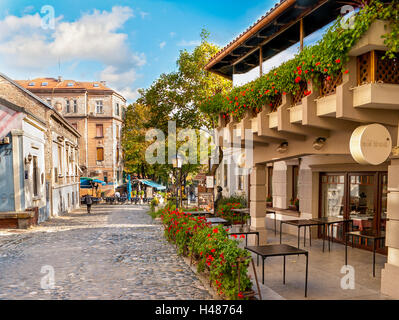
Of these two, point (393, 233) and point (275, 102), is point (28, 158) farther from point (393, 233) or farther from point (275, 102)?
point (393, 233)

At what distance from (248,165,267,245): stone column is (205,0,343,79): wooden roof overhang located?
129 inches

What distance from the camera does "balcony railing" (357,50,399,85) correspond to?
5.10 m

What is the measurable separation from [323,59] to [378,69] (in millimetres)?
878

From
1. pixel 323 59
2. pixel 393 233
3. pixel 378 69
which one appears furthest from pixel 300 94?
pixel 393 233

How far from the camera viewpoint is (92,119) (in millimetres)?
41875

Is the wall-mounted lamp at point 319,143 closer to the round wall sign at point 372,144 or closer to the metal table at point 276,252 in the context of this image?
the round wall sign at point 372,144

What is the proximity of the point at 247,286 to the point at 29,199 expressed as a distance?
13766 millimetres

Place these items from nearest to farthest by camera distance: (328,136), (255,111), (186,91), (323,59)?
(323,59)
(328,136)
(255,111)
(186,91)

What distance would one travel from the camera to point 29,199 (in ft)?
51.5

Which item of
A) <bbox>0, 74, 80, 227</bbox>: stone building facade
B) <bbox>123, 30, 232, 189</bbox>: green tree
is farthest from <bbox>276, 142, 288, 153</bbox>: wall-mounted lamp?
<bbox>0, 74, 80, 227</bbox>: stone building facade

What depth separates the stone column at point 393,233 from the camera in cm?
550

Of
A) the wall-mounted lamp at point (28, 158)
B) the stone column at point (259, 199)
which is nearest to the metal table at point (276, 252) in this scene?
the stone column at point (259, 199)

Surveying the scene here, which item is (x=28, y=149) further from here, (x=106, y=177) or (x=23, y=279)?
(x=106, y=177)

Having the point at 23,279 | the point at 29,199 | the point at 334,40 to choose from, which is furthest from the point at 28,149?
the point at 334,40
